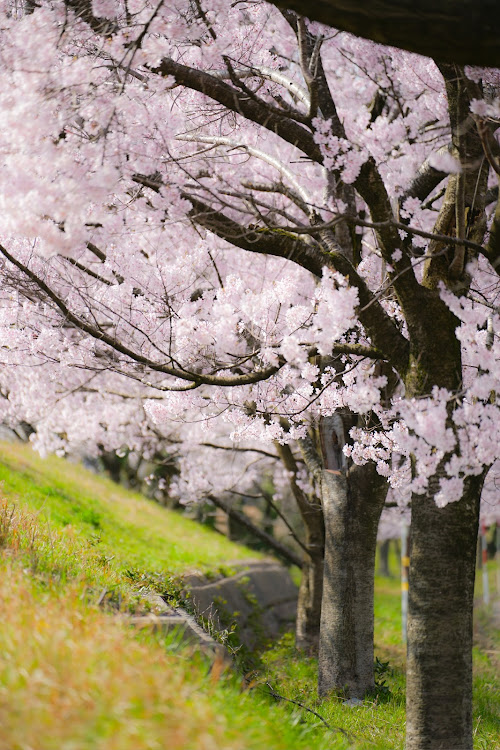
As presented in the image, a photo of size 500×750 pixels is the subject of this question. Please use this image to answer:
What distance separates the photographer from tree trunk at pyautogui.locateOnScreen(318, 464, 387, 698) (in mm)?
7469

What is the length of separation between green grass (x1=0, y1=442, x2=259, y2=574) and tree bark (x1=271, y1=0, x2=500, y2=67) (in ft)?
18.1

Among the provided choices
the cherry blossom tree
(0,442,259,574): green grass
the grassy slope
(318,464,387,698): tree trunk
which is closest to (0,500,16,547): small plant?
the grassy slope

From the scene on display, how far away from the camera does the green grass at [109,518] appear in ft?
29.8

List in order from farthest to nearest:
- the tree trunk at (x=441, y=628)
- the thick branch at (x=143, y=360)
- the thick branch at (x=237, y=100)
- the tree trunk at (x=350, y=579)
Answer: the tree trunk at (x=350, y=579)
the thick branch at (x=143, y=360)
the thick branch at (x=237, y=100)
the tree trunk at (x=441, y=628)

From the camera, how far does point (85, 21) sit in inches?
219

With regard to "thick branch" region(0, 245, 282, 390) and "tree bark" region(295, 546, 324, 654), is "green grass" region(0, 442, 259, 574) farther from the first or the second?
"thick branch" region(0, 245, 282, 390)

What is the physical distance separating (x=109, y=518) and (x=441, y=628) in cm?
813

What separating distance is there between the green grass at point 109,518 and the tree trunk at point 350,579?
7.29 ft

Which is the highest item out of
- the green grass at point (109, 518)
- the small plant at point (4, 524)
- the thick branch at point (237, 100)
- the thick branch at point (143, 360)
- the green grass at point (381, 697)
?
the thick branch at point (237, 100)

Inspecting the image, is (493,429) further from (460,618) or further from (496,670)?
(496,670)

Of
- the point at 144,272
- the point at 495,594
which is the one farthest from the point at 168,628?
the point at 495,594

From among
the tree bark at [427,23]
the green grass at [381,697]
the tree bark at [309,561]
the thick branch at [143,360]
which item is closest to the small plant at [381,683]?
the green grass at [381,697]

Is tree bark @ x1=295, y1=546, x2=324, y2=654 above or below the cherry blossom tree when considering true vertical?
below

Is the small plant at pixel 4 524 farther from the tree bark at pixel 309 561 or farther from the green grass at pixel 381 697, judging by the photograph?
the tree bark at pixel 309 561
